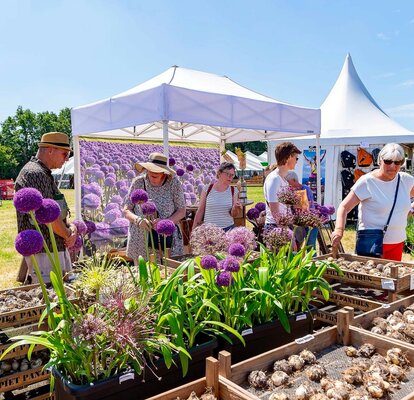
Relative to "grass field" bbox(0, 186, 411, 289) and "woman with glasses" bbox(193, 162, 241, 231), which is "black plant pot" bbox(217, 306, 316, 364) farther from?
"grass field" bbox(0, 186, 411, 289)

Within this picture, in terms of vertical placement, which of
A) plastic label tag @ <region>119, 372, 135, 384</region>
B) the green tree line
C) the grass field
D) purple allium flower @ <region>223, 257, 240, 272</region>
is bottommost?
the grass field

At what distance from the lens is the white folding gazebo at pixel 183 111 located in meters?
4.24

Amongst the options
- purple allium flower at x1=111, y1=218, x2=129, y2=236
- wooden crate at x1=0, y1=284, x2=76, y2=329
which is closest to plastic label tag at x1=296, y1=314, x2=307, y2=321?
wooden crate at x1=0, y1=284, x2=76, y2=329

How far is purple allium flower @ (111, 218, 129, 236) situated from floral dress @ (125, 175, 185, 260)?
215 centimetres

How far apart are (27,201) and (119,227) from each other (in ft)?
14.0

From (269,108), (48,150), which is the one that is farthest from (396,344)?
(269,108)

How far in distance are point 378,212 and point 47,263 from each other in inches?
92.8

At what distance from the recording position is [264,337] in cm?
179

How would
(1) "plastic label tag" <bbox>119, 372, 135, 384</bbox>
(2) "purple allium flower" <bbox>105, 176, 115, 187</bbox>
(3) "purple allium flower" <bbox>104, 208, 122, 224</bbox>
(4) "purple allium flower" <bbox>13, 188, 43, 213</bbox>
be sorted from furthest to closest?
(2) "purple allium flower" <bbox>105, 176, 115, 187</bbox> → (3) "purple allium flower" <bbox>104, 208, 122, 224</bbox> → (1) "plastic label tag" <bbox>119, 372, 135, 384</bbox> → (4) "purple allium flower" <bbox>13, 188, 43, 213</bbox>

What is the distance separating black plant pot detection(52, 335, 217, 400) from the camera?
1253 millimetres

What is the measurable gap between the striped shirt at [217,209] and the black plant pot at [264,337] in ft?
5.73

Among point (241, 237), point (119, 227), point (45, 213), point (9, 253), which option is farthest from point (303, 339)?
point (9, 253)

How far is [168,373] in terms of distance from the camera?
4.75 ft

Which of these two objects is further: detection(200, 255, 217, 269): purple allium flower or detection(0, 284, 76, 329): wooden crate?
detection(0, 284, 76, 329): wooden crate
